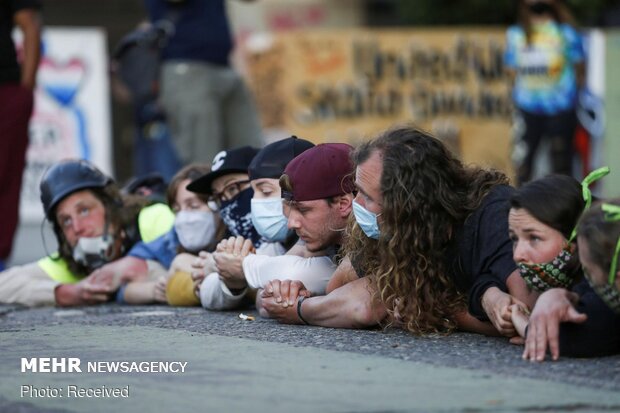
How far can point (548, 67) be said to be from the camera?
13.2 meters

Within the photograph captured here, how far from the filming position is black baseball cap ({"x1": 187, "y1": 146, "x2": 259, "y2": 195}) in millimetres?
6383

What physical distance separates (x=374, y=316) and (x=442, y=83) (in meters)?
12.2

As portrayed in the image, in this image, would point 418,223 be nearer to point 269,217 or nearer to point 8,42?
point 269,217

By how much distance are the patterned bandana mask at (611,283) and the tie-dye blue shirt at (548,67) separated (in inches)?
352

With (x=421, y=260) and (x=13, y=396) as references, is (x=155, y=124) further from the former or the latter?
(x=13, y=396)

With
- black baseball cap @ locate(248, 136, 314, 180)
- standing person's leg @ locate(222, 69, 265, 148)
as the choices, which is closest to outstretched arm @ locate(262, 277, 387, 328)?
black baseball cap @ locate(248, 136, 314, 180)

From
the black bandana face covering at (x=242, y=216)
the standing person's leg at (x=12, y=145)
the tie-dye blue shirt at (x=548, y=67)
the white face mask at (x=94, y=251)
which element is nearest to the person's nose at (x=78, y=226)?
the white face mask at (x=94, y=251)

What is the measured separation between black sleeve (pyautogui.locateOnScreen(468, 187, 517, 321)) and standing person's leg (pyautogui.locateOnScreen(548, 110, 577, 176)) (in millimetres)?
8186

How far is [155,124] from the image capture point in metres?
12.7

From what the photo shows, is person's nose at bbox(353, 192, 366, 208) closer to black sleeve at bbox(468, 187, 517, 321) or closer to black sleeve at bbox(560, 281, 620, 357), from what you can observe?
black sleeve at bbox(468, 187, 517, 321)

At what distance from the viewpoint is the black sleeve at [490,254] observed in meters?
4.78

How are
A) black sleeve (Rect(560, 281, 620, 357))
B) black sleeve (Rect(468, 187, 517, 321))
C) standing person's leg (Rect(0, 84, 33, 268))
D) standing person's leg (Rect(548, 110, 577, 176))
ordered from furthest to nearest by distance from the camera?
standing person's leg (Rect(548, 110, 577, 176)) < standing person's leg (Rect(0, 84, 33, 268)) < black sleeve (Rect(468, 187, 517, 321)) < black sleeve (Rect(560, 281, 620, 357))

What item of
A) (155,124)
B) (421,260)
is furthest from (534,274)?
(155,124)

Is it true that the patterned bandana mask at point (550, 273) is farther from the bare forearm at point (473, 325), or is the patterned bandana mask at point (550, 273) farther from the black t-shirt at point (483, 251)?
the bare forearm at point (473, 325)
